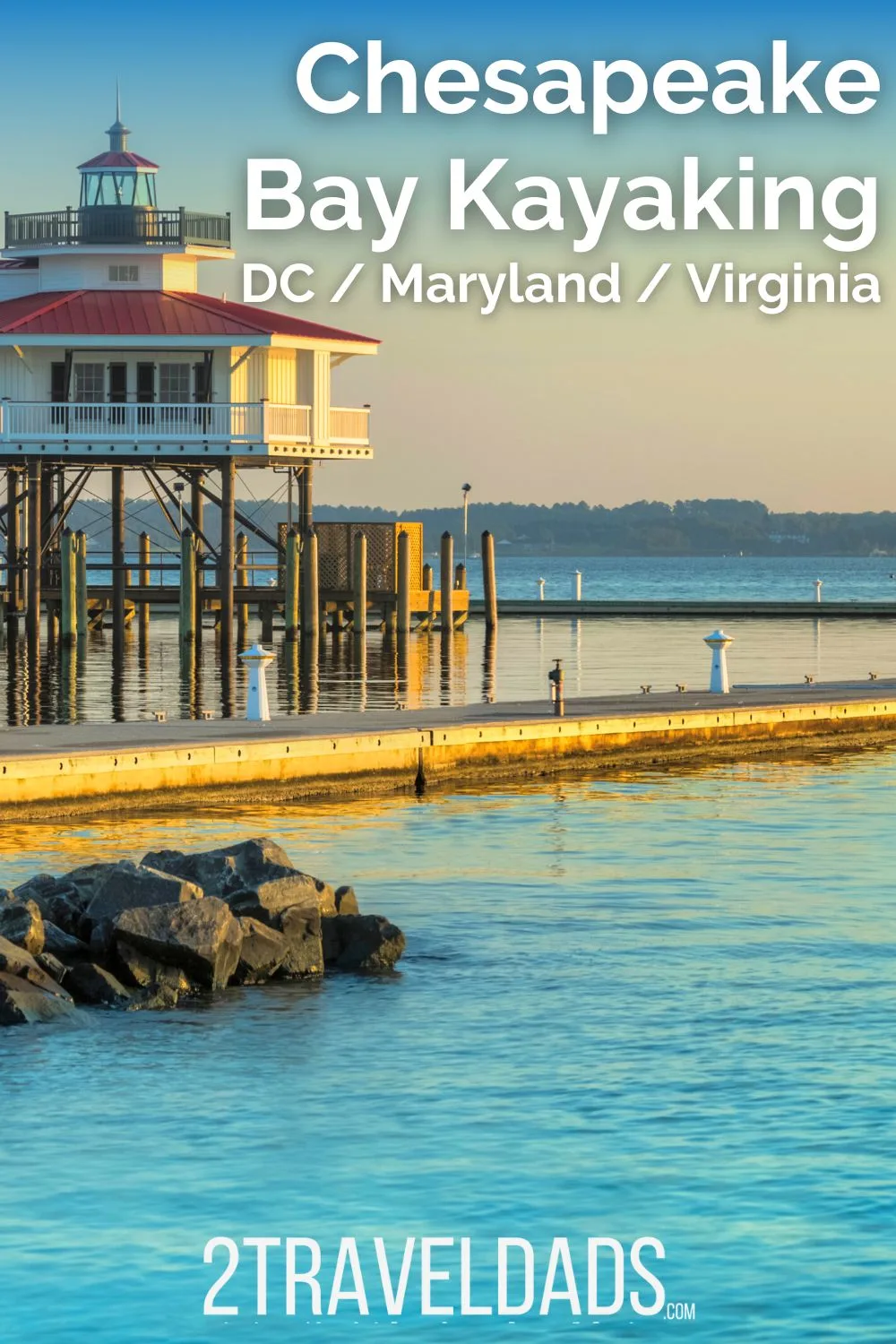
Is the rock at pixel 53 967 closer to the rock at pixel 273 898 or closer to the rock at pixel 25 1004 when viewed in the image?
the rock at pixel 25 1004

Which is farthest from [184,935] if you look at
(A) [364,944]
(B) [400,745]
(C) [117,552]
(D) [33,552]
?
(C) [117,552]

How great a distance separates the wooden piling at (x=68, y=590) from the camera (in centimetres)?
5444

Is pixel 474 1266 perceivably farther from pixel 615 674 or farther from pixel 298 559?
pixel 298 559

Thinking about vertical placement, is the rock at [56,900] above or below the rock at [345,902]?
above

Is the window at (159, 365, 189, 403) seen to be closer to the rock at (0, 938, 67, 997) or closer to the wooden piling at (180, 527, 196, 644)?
the wooden piling at (180, 527, 196, 644)

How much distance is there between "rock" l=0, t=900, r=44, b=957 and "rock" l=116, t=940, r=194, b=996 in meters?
0.56

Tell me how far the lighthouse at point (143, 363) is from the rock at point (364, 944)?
3598 centimetres

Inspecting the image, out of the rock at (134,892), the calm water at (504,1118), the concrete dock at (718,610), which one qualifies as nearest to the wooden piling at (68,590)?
the concrete dock at (718,610)

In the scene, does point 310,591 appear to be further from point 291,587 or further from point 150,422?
point 150,422

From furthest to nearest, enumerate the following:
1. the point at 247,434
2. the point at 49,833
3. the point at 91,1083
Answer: the point at 247,434
the point at 49,833
the point at 91,1083

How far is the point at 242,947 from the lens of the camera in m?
16.5

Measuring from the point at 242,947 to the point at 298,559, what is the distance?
1647 inches

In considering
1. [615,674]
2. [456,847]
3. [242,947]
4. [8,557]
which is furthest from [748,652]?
[242,947]

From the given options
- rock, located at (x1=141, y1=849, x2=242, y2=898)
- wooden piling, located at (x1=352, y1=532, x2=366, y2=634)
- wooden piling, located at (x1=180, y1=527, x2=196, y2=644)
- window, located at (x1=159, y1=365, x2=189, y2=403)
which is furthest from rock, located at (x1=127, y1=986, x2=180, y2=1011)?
wooden piling, located at (x1=352, y1=532, x2=366, y2=634)
